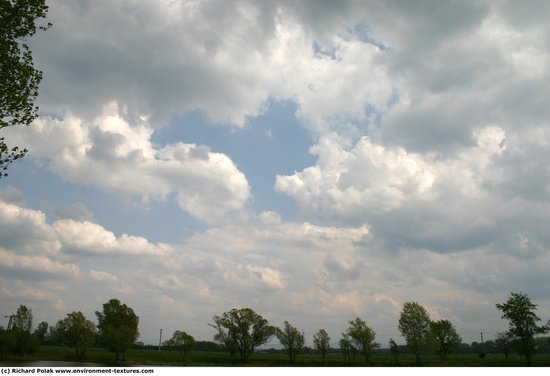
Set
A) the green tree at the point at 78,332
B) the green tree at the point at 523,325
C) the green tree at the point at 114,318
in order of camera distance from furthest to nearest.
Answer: the green tree at the point at 114,318
the green tree at the point at 78,332
the green tree at the point at 523,325

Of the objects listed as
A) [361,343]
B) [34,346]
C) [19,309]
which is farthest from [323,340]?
[19,309]

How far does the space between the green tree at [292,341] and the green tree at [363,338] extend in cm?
1196

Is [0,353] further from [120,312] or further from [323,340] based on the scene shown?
[323,340]

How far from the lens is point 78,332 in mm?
80875

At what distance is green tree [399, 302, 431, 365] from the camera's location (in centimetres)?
7481

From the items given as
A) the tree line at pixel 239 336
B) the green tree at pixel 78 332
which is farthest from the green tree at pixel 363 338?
the green tree at pixel 78 332

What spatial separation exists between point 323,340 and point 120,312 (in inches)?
1793

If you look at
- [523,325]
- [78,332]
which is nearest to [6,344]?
[78,332]

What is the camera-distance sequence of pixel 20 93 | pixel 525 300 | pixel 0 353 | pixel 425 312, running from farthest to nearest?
pixel 425 312 → pixel 0 353 → pixel 525 300 → pixel 20 93

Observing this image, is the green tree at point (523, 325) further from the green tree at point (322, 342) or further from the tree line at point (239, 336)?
the green tree at point (322, 342)

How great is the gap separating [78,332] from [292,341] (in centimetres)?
4356

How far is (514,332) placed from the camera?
57062mm

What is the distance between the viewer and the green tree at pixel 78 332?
260 ft

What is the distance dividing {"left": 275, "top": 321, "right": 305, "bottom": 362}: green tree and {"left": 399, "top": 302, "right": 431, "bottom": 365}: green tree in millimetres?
23715
